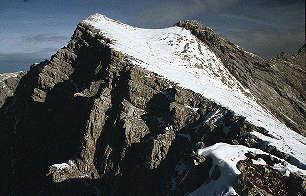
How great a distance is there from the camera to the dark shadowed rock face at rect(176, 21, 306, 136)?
54594 mm

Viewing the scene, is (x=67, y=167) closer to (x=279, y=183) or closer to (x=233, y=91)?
(x=279, y=183)

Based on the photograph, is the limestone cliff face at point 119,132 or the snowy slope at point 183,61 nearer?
the limestone cliff face at point 119,132

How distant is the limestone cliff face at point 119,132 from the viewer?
93.9 ft

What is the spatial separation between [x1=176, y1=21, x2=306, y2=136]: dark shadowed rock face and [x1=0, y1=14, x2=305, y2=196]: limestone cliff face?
1.55ft

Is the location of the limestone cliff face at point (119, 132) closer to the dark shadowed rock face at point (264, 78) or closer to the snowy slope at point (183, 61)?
the dark shadowed rock face at point (264, 78)

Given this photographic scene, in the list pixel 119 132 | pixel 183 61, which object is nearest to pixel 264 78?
pixel 183 61

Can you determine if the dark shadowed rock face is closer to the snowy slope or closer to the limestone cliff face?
the limestone cliff face

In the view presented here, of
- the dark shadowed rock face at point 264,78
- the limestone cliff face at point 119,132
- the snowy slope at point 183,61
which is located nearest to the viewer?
the limestone cliff face at point 119,132

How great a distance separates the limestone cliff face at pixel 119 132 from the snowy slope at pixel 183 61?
9.39 feet

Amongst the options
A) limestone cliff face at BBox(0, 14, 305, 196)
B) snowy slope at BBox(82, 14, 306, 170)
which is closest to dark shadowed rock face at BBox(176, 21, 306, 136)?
limestone cliff face at BBox(0, 14, 305, 196)

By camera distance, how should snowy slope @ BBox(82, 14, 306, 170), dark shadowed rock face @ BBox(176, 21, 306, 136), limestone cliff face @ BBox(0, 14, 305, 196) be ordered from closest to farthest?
limestone cliff face @ BBox(0, 14, 305, 196), snowy slope @ BBox(82, 14, 306, 170), dark shadowed rock face @ BBox(176, 21, 306, 136)

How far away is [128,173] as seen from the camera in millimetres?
35250

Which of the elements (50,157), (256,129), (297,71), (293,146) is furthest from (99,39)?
(297,71)

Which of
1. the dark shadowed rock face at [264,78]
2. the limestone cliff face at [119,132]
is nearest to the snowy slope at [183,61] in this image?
the dark shadowed rock face at [264,78]
